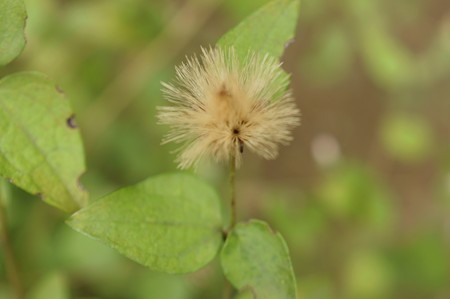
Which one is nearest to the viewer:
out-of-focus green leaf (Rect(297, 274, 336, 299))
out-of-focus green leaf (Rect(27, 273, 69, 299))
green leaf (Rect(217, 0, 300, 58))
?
green leaf (Rect(217, 0, 300, 58))

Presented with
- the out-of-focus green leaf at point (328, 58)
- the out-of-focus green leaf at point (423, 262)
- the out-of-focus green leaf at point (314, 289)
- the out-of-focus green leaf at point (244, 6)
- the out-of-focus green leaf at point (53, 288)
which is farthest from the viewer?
the out-of-focus green leaf at point (328, 58)

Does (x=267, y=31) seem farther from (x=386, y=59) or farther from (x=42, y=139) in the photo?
(x=386, y=59)

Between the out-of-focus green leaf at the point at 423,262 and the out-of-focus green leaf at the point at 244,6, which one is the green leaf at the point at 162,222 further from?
the out-of-focus green leaf at the point at 423,262

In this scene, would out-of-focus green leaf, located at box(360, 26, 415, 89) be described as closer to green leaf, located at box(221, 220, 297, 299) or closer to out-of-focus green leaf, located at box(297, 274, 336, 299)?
out-of-focus green leaf, located at box(297, 274, 336, 299)

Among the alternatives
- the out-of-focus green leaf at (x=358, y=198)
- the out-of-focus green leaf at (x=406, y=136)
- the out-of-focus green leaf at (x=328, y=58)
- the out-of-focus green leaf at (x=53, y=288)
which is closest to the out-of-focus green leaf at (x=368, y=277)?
the out-of-focus green leaf at (x=358, y=198)

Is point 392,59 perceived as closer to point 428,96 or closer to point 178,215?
point 428,96

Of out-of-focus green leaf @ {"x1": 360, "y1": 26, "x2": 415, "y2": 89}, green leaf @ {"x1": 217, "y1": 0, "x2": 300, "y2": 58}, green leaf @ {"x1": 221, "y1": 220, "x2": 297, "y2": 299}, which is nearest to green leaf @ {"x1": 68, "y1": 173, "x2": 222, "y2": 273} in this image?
green leaf @ {"x1": 221, "y1": 220, "x2": 297, "y2": 299}
